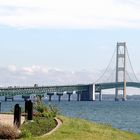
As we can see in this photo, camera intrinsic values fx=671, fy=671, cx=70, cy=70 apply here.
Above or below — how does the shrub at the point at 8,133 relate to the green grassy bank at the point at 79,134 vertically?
above

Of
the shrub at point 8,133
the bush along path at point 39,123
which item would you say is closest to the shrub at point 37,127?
the bush along path at point 39,123

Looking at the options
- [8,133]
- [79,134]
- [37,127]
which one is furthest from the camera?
[37,127]

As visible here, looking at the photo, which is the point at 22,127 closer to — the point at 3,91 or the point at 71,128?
the point at 71,128

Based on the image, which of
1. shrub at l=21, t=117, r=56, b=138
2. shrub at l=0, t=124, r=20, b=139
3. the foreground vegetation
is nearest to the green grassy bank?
the foreground vegetation

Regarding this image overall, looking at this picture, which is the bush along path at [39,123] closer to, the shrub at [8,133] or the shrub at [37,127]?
the shrub at [37,127]

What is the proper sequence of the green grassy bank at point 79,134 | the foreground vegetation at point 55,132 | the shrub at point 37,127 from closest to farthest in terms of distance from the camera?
the foreground vegetation at point 55,132 → the shrub at point 37,127 → the green grassy bank at point 79,134

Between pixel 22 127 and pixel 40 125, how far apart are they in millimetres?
2034

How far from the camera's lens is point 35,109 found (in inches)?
1591

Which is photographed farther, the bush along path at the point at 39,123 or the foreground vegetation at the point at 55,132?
the bush along path at the point at 39,123

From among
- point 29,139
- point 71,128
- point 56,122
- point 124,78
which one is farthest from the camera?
point 124,78

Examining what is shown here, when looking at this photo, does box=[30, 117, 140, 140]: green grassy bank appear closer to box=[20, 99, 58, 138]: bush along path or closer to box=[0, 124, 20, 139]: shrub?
box=[20, 99, 58, 138]: bush along path

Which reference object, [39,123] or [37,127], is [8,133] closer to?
[37,127]

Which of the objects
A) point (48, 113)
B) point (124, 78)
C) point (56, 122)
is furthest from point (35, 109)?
point (124, 78)

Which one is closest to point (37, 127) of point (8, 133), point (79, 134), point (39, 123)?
point (39, 123)
